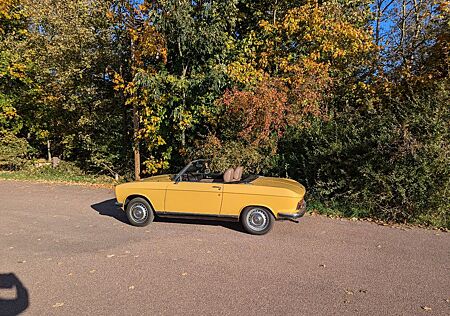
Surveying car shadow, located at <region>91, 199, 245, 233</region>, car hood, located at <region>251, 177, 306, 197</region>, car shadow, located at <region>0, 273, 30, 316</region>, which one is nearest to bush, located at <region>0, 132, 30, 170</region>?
car shadow, located at <region>91, 199, 245, 233</region>

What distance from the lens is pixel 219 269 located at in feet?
14.0

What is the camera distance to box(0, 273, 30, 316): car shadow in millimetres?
3312

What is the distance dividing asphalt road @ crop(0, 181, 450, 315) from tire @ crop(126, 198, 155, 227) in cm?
21

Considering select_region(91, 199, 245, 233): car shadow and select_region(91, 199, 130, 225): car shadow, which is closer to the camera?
select_region(91, 199, 245, 233): car shadow

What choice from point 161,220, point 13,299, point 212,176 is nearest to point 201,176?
point 212,176

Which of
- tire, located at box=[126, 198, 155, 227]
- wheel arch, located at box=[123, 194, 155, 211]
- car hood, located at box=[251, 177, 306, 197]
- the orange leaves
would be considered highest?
the orange leaves

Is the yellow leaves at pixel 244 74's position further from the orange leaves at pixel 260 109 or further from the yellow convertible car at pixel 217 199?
the yellow convertible car at pixel 217 199

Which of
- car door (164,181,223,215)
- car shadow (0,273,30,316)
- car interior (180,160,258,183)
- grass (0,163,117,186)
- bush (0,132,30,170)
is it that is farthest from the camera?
bush (0,132,30,170)

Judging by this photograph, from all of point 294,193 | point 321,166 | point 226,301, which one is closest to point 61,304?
point 226,301

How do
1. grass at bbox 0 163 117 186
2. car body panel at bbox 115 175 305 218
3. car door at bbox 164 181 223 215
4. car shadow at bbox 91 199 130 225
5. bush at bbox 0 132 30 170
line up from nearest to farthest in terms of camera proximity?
car body panel at bbox 115 175 305 218 < car door at bbox 164 181 223 215 < car shadow at bbox 91 199 130 225 < grass at bbox 0 163 117 186 < bush at bbox 0 132 30 170

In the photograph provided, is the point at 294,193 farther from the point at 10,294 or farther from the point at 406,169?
the point at 10,294

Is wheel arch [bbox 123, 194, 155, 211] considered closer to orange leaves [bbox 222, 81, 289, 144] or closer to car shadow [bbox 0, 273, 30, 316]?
car shadow [bbox 0, 273, 30, 316]

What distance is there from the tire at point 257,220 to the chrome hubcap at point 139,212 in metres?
2.02

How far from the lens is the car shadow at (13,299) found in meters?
3.31
